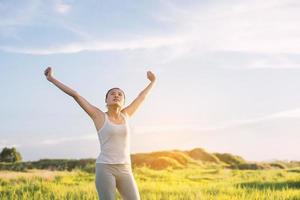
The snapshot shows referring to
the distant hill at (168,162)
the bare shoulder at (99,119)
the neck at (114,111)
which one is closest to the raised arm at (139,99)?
the neck at (114,111)

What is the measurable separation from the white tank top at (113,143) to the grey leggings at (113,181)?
0.23 feet

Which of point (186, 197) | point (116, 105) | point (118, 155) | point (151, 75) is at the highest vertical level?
point (151, 75)

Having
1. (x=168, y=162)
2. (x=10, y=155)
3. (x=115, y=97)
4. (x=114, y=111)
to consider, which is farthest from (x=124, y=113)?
(x=10, y=155)

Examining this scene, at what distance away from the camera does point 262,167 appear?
34.2 m

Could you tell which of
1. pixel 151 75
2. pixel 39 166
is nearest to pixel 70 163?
pixel 39 166

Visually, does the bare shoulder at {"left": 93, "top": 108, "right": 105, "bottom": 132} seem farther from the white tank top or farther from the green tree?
the green tree

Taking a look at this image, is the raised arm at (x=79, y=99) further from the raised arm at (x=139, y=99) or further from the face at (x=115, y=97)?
the raised arm at (x=139, y=99)

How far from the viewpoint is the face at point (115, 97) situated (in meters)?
5.99

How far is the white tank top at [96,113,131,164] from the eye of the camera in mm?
5746

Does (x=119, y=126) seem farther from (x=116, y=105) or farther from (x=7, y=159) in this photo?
(x=7, y=159)

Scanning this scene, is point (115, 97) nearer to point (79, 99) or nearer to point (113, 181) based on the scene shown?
point (79, 99)

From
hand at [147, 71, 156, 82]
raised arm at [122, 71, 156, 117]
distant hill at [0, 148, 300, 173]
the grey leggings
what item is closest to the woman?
the grey leggings

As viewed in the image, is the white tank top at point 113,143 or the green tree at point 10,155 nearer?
the white tank top at point 113,143

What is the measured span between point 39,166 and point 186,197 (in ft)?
67.2
